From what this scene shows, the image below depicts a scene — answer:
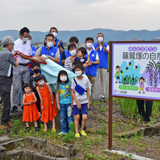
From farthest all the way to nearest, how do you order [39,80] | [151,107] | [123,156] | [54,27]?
[54,27]
[151,107]
[39,80]
[123,156]

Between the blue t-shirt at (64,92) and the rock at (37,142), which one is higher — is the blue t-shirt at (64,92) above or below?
above

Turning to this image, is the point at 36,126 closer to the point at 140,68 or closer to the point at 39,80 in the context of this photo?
the point at 39,80

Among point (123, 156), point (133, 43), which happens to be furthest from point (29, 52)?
point (123, 156)

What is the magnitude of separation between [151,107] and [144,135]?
0.89 m

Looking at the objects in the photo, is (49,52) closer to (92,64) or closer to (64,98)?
(92,64)

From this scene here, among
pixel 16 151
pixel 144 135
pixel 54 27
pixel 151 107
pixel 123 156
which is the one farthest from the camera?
pixel 54 27

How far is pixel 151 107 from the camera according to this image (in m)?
6.93

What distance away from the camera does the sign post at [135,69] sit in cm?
441

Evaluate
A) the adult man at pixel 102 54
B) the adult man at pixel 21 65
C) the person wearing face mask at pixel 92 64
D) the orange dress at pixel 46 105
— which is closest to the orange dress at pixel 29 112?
the orange dress at pixel 46 105

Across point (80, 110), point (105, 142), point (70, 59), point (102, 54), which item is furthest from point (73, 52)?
point (105, 142)

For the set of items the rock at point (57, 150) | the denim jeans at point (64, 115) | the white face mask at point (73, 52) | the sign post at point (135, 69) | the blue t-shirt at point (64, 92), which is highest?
the white face mask at point (73, 52)

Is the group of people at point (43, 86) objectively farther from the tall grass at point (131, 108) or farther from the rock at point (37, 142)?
the tall grass at point (131, 108)

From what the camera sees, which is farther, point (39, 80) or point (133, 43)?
point (39, 80)

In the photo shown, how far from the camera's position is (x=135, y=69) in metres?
4.57
